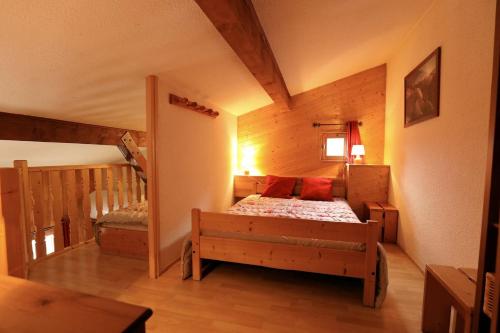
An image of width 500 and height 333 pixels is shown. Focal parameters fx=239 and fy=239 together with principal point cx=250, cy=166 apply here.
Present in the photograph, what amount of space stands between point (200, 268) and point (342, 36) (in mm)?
2615

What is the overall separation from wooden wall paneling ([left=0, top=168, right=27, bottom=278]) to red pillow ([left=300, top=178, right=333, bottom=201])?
3169 mm

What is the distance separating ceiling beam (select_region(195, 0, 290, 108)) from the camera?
48.9 inches

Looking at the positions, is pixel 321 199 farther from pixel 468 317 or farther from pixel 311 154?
pixel 468 317

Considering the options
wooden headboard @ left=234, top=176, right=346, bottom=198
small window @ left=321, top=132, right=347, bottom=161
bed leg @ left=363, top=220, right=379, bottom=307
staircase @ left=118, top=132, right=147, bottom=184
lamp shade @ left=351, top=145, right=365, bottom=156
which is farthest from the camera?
wooden headboard @ left=234, top=176, right=346, bottom=198

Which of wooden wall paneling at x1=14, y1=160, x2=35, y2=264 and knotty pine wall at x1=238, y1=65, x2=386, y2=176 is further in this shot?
knotty pine wall at x1=238, y1=65, x2=386, y2=176

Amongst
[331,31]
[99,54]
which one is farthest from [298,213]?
[99,54]

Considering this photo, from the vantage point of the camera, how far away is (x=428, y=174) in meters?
2.24

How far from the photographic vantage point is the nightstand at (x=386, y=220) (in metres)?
3.01

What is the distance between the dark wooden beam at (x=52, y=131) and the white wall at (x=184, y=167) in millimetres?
1305

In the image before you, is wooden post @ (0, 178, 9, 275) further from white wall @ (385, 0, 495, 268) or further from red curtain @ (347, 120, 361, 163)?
red curtain @ (347, 120, 361, 163)

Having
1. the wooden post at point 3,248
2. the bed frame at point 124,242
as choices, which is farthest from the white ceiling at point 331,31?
the bed frame at point 124,242

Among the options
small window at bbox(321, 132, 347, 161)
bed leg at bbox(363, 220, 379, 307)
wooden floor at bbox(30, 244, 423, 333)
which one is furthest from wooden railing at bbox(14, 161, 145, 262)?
small window at bbox(321, 132, 347, 161)

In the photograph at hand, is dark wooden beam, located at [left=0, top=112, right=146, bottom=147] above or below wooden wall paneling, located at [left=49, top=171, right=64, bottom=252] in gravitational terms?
above

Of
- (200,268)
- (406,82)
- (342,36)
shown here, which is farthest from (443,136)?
(200,268)
